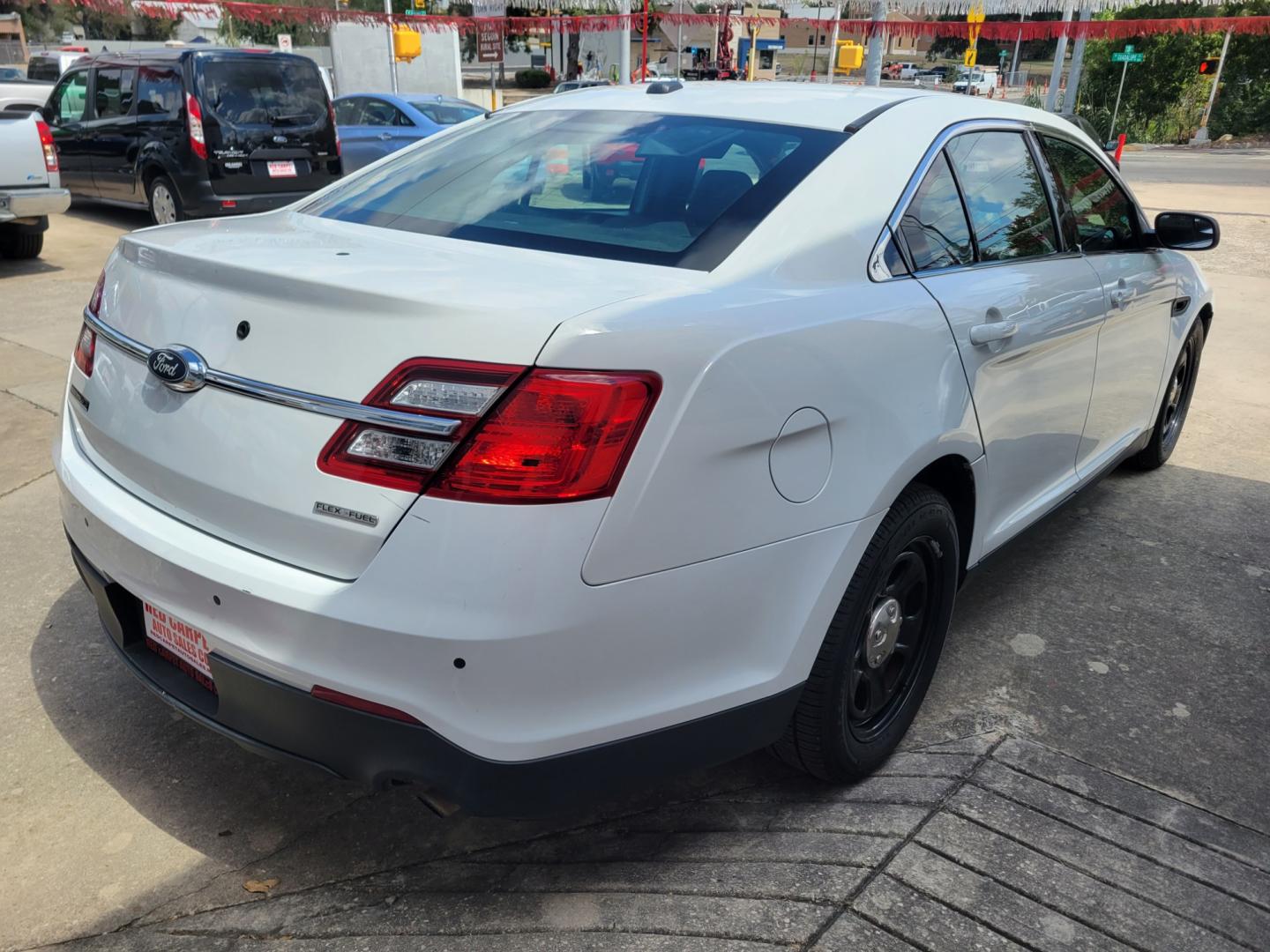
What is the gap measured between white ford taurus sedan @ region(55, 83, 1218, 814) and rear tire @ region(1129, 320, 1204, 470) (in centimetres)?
222

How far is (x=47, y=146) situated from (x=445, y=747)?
851 centimetres

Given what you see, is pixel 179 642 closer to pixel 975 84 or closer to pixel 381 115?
pixel 381 115

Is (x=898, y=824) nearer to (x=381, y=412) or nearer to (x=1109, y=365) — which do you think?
(x=381, y=412)

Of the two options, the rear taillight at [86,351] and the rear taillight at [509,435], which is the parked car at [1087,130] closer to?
the rear taillight at [509,435]

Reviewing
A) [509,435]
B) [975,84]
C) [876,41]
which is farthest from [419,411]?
[975,84]

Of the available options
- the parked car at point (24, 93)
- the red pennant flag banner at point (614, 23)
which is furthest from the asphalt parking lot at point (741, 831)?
the red pennant flag banner at point (614, 23)

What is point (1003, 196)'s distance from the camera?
3072mm

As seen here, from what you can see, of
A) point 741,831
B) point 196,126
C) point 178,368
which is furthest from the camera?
point 196,126

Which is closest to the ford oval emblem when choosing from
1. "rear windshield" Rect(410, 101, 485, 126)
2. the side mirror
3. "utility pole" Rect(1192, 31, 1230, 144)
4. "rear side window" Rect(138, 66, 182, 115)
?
the side mirror

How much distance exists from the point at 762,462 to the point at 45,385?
502cm

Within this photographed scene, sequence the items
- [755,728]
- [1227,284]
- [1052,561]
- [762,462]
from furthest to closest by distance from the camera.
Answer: [1227,284] < [1052,561] < [755,728] < [762,462]

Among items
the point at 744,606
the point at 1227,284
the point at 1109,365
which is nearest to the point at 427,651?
the point at 744,606

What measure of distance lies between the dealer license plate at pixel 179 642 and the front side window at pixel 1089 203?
2.84 meters

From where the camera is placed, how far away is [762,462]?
1.95m
